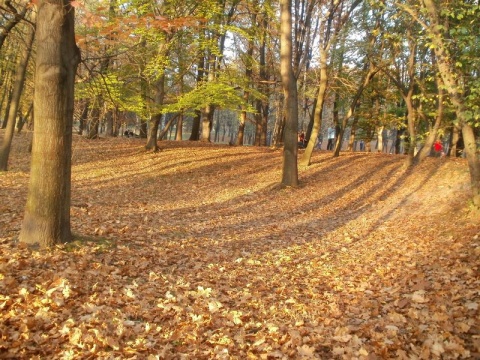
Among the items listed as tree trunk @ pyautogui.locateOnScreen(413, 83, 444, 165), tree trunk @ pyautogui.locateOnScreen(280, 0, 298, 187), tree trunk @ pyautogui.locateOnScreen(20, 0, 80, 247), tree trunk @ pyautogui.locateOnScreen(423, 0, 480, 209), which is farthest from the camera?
tree trunk @ pyautogui.locateOnScreen(413, 83, 444, 165)

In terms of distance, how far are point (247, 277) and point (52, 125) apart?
12.7 feet

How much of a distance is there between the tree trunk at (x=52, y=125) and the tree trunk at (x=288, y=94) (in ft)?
30.1

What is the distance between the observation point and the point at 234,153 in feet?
65.7

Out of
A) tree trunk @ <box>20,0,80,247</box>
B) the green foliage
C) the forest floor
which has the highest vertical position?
the green foliage

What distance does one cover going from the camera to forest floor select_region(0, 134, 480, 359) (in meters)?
3.99

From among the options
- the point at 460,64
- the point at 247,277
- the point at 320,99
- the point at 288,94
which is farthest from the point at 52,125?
the point at 320,99

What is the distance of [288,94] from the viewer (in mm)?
13734

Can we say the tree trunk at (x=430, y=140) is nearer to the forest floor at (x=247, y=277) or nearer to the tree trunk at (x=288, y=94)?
the forest floor at (x=247, y=277)

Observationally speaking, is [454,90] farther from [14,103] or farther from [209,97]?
[14,103]

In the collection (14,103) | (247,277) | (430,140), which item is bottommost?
(247,277)

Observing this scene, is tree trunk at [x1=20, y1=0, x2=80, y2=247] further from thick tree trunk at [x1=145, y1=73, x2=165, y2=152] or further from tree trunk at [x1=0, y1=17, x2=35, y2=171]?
thick tree trunk at [x1=145, y1=73, x2=165, y2=152]

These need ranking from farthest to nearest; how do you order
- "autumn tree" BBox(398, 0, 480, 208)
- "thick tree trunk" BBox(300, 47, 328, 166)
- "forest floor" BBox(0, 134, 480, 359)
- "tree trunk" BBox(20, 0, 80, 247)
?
1. "thick tree trunk" BBox(300, 47, 328, 166)
2. "autumn tree" BBox(398, 0, 480, 208)
3. "tree trunk" BBox(20, 0, 80, 247)
4. "forest floor" BBox(0, 134, 480, 359)

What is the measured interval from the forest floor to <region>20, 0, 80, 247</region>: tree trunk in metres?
0.41

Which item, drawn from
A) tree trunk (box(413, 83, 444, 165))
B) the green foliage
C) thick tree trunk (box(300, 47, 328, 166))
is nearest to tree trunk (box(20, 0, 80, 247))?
the green foliage
